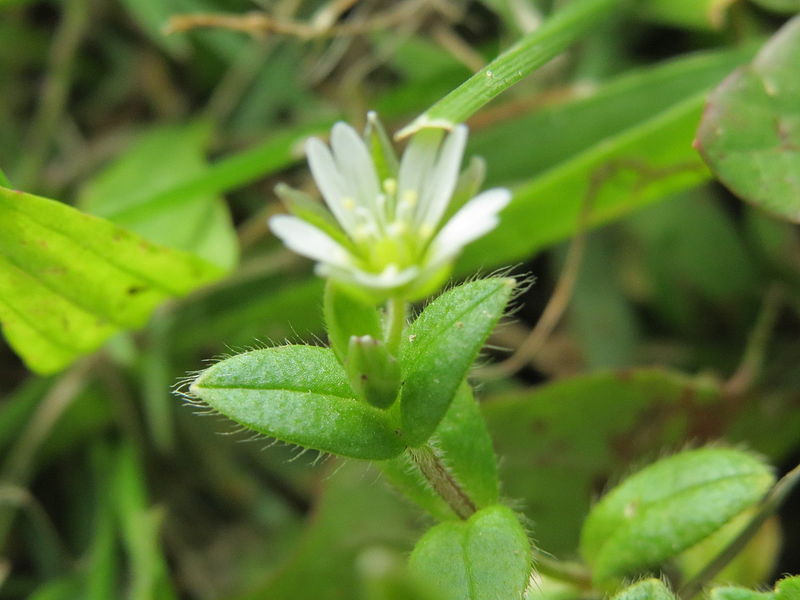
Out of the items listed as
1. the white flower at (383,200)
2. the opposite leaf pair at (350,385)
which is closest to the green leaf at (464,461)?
the opposite leaf pair at (350,385)

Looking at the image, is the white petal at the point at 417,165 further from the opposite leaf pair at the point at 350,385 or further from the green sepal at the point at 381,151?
the opposite leaf pair at the point at 350,385

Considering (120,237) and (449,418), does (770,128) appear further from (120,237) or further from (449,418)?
(120,237)

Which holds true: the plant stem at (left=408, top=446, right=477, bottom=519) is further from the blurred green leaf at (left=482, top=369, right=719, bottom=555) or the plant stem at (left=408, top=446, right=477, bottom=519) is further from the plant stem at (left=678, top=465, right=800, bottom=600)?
the blurred green leaf at (left=482, top=369, right=719, bottom=555)

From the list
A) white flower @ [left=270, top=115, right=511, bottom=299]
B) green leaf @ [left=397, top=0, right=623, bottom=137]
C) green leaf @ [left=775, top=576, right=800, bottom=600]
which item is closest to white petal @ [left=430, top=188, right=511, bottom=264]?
white flower @ [left=270, top=115, right=511, bottom=299]

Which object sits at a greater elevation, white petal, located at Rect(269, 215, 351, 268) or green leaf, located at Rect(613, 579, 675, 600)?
white petal, located at Rect(269, 215, 351, 268)

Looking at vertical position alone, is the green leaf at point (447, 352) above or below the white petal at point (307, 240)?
below

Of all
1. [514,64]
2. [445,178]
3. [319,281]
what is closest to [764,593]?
[445,178]
